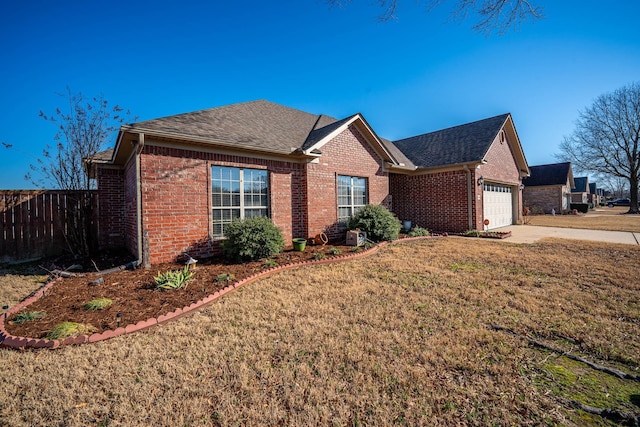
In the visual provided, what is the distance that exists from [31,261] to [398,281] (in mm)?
11164

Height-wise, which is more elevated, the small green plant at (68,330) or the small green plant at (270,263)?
the small green plant at (270,263)

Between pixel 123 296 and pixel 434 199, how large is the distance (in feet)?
44.0

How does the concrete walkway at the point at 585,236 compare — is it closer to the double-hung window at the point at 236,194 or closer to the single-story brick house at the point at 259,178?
the single-story brick house at the point at 259,178

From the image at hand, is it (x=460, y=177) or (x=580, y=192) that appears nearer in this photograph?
(x=460, y=177)

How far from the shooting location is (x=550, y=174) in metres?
33.1

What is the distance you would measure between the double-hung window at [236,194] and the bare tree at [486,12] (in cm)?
518

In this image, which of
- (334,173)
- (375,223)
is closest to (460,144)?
(375,223)

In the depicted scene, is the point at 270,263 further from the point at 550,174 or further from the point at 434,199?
the point at 550,174

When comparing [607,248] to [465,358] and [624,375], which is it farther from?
[465,358]

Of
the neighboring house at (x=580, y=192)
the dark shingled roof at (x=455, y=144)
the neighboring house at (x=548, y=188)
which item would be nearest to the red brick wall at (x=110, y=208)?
the dark shingled roof at (x=455, y=144)

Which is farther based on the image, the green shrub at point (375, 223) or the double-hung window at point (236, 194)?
the green shrub at point (375, 223)

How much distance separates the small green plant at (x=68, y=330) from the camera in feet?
11.2

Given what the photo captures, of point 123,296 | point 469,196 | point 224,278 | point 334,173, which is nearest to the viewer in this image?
point 123,296

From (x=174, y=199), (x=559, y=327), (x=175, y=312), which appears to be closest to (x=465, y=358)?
(x=559, y=327)
